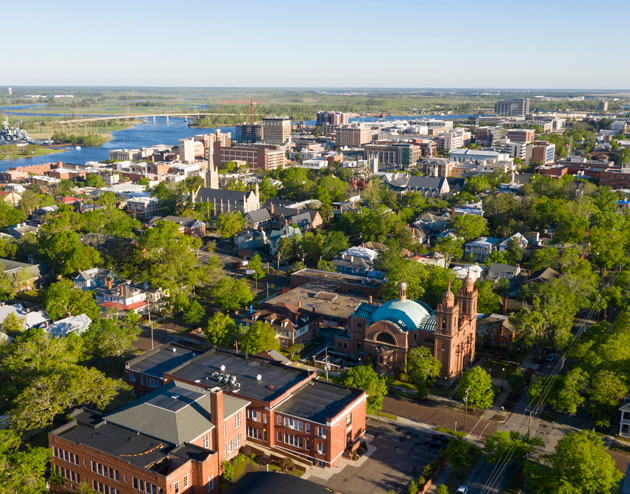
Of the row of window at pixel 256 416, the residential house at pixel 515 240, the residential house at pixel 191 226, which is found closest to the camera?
the row of window at pixel 256 416

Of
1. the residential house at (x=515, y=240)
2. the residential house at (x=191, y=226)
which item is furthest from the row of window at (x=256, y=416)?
the residential house at (x=191, y=226)

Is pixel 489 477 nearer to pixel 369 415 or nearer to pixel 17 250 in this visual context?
pixel 369 415

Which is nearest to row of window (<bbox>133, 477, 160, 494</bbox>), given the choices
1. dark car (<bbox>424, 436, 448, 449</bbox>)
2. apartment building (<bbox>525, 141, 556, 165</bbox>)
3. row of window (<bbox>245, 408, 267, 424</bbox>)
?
row of window (<bbox>245, 408, 267, 424</bbox>)

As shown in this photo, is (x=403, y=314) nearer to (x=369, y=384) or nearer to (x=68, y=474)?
(x=369, y=384)

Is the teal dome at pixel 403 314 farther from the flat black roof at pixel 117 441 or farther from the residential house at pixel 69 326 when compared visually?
the residential house at pixel 69 326

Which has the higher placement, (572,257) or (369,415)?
(572,257)

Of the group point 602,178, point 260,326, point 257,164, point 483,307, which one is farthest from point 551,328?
point 257,164

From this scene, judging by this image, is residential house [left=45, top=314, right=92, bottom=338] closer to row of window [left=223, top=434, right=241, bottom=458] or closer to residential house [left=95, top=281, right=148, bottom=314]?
residential house [left=95, top=281, right=148, bottom=314]
